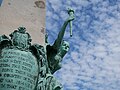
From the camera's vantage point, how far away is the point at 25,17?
8.03 m

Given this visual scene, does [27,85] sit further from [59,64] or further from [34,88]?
[59,64]

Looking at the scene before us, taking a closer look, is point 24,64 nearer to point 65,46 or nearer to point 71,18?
point 65,46

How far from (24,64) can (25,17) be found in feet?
4.11

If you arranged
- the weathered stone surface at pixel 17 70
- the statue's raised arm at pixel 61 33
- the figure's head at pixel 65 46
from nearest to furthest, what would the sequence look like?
the weathered stone surface at pixel 17 70, the statue's raised arm at pixel 61 33, the figure's head at pixel 65 46

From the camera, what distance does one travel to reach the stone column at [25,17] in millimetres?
7801

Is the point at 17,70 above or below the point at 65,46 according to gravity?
below

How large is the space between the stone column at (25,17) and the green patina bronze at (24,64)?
1.70ft

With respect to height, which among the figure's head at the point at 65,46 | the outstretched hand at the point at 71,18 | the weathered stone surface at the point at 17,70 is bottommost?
the weathered stone surface at the point at 17,70

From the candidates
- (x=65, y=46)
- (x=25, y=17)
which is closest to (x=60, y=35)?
(x=65, y=46)

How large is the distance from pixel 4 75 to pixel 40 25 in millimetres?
1500

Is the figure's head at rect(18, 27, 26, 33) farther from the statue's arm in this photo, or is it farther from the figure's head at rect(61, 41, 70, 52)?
the figure's head at rect(61, 41, 70, 52)

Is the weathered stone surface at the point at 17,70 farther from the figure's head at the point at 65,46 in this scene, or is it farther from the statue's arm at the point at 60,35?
the figure's head at the point at 65,46

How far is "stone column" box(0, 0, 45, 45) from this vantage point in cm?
780

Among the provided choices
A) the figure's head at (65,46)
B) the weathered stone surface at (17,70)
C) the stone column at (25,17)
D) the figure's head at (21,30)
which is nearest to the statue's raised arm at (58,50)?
the figure's head at (65,46)
